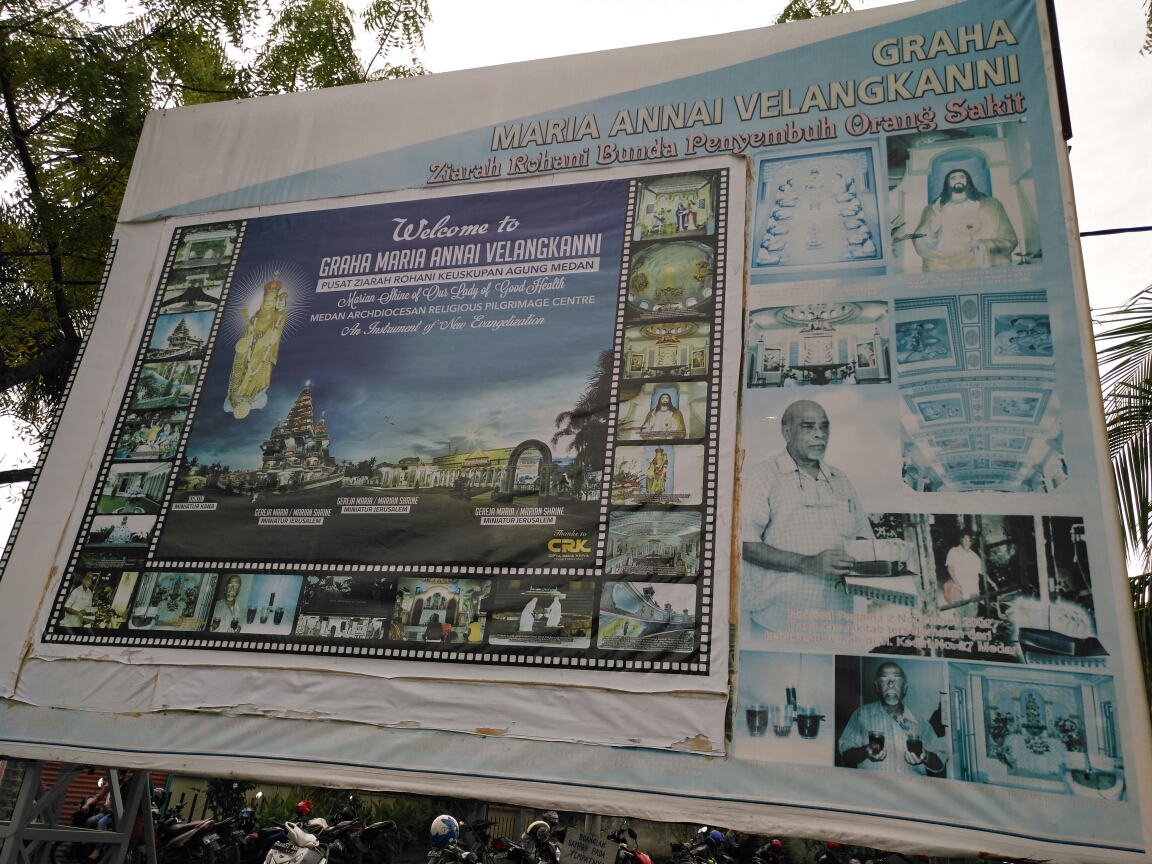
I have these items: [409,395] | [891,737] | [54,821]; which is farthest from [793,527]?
[54,821]

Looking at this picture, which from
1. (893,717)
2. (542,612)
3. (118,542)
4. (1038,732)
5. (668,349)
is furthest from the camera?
(118,542)

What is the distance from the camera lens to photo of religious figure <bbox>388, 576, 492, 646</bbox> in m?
2.92

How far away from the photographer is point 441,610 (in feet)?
9.74

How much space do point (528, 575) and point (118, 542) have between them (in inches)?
64.6

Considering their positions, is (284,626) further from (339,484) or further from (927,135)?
(927,135)

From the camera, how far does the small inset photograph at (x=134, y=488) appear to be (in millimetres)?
3467

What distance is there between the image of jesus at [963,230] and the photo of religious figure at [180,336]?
2.74 metres

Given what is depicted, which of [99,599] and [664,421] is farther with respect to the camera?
[99,599]

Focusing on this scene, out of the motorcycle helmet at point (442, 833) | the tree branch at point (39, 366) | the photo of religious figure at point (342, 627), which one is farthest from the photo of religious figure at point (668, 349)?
the tree branch at point (39, 366)

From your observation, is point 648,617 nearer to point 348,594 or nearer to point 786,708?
point 786,708

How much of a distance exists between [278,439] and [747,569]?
1.81 metres

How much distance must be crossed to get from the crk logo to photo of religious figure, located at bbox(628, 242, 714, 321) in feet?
2.68

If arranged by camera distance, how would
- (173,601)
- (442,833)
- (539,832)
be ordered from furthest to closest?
1. (539,832)
2. (442,833)
3. (173,601)

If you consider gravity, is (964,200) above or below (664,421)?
above
